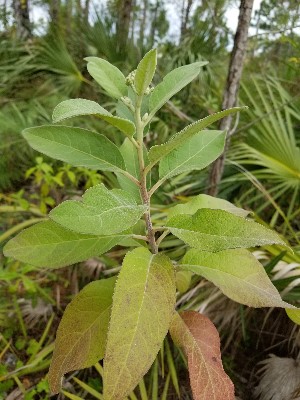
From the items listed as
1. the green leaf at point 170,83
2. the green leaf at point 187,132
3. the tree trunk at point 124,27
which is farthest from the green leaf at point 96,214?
the tree trunk at point 124,27

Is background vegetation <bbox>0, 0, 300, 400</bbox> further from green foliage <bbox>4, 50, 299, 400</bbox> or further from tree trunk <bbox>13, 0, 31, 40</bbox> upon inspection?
tree trunk <bbox>13, 0, 31, 40</bbox>

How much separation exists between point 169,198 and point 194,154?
1.08 meters

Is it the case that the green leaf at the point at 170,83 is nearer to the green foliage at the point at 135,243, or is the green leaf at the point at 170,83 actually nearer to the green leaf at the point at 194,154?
the green foliage at the point at 135,243

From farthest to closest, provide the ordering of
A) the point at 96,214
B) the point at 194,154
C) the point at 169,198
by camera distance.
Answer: the point at 169,198 < the point at 194,154 < the point at 96,214

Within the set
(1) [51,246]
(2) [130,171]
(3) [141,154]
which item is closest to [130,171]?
(2) [130,171]

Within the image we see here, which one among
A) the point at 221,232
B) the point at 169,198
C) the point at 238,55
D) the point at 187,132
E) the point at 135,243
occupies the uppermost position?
the point at 238,55

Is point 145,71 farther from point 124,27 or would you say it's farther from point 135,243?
point 124,27

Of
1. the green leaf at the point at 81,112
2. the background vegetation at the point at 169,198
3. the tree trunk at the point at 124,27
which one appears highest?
the tree trunk at the point at 124,27

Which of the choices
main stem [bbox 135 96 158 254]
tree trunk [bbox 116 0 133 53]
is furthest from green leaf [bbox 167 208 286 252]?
tree trunk [bbox 116 0 133 53]

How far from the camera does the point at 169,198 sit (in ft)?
6.19

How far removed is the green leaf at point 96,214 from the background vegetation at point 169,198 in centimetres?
38

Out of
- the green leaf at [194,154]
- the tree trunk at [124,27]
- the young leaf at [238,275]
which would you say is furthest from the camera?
the tree trunk at [124,27]

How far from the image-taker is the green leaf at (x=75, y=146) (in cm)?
68

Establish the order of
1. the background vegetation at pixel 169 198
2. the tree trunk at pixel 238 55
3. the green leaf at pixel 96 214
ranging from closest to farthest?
the green leaf at pixel 96 214 < the background vegetation at pixel 169 198 < the tree trunk at pixel 238 55
